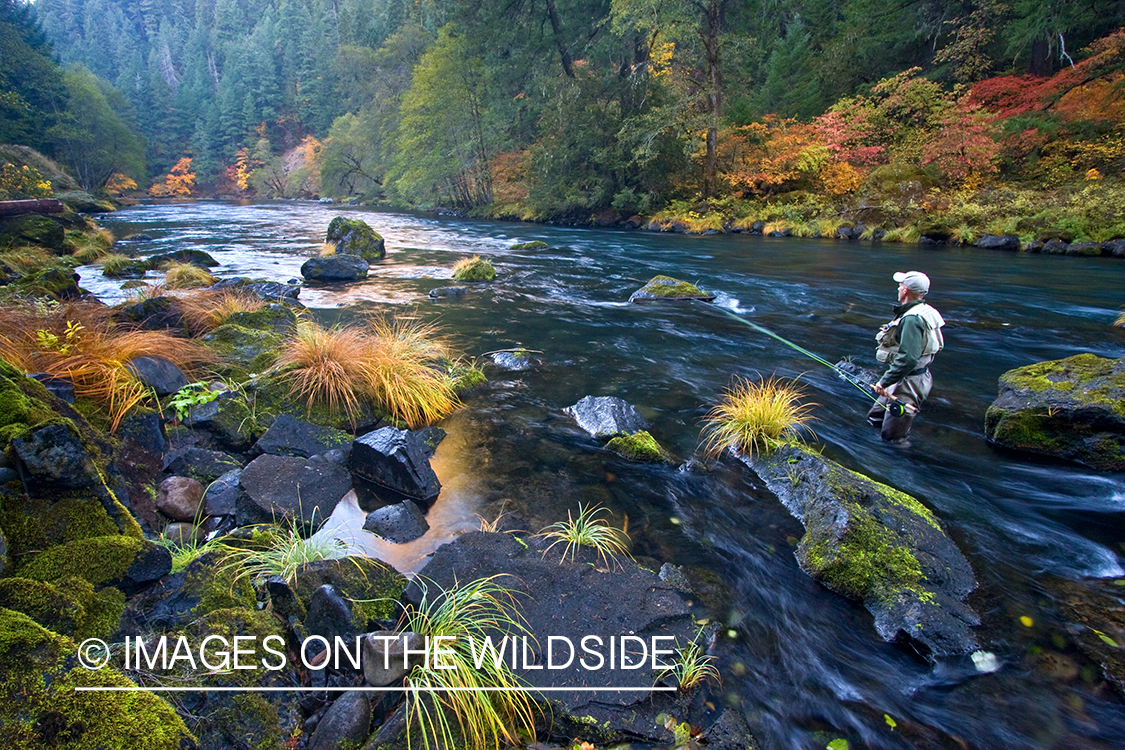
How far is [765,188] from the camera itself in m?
26.1

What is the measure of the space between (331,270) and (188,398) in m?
9.76

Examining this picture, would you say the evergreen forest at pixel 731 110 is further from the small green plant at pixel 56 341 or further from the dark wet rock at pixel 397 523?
the small green plant at pixel 56 341

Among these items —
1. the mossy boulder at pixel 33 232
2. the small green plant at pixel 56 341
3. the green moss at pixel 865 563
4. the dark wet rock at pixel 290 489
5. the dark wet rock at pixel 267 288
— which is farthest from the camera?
the mossy boulder at pixel 33 232

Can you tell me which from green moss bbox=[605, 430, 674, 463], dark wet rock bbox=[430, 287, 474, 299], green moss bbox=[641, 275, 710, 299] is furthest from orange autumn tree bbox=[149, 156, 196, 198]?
green moss bbox=[605, 430, 674, 463]

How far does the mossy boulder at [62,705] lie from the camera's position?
1.73 metres

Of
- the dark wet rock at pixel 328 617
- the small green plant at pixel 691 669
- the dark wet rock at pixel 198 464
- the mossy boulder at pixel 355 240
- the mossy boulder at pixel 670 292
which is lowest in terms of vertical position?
the small green plant at pixel 691 669

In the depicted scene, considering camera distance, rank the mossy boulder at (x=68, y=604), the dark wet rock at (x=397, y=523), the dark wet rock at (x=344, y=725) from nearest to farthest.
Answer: the mossy boulder at (x=68, y=604), the dark wet rock at (x=344, y=725), the dark wet rock at (x=397, y=523)

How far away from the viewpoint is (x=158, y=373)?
5.13 meters

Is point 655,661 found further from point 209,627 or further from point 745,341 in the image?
point 745,341

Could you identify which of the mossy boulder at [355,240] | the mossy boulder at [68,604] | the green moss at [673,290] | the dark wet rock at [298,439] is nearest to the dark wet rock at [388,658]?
the mossy boulder at [68,604]

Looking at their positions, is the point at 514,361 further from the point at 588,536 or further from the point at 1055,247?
the point at 1055,247

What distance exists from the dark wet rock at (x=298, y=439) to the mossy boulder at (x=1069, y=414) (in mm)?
6846

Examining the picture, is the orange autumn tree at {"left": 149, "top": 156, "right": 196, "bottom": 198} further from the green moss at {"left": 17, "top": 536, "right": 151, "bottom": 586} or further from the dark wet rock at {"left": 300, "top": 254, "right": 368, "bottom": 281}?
the green moss at {"left": 17, "top": 536, "right": 151, "bottom": 586}

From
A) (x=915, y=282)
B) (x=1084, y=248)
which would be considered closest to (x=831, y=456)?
(x=915, y=282)
